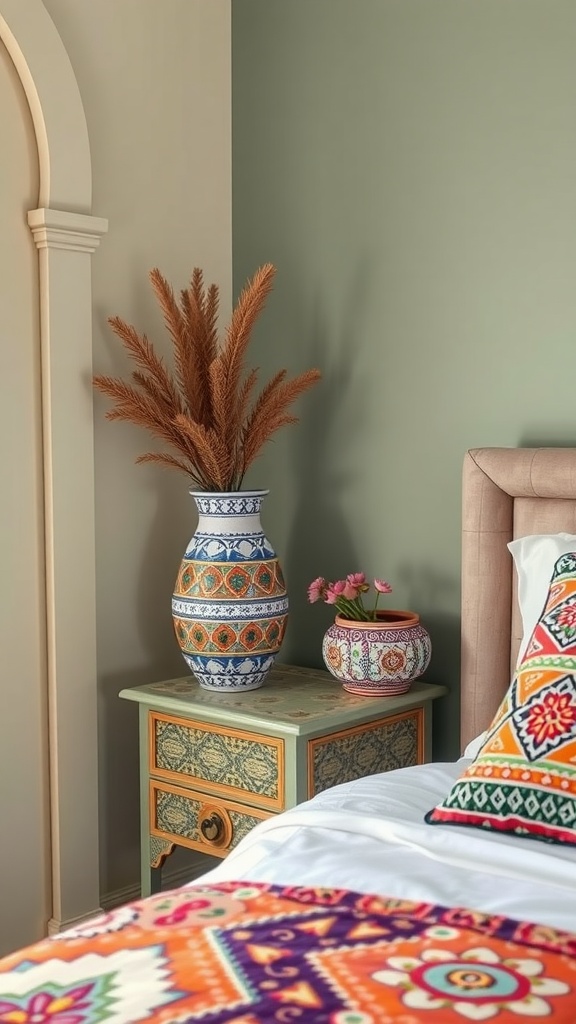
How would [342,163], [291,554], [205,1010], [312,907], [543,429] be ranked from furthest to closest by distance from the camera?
[291,554] → [342,163] → [543,429] → [312,907] → [205,1010]

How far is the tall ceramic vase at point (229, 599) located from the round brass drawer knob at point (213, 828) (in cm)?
27

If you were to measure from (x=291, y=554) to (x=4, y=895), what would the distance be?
1039 millimetres

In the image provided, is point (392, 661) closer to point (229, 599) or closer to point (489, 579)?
point (489, 579)

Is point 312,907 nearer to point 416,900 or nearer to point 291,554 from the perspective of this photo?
point 416,900

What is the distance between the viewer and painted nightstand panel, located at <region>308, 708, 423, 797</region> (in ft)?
7.25

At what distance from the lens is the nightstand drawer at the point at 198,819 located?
7.52 feet

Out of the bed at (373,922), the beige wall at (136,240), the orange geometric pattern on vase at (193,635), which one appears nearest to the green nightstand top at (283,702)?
the orange geometric pattern on vase at (193,635)

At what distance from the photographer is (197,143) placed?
278cm

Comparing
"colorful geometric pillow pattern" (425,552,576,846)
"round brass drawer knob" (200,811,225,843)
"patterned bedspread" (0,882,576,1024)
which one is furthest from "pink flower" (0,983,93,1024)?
"round brass drawer knob" (200,811,225,843)

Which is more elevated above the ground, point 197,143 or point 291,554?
point 197,143

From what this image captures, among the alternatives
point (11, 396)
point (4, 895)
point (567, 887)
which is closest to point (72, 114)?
point (11, 396)

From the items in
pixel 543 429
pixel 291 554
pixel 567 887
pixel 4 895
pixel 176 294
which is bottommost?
pixel 4 895

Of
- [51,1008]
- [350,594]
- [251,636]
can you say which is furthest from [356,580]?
[51,1008]

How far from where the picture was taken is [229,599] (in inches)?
94.4
